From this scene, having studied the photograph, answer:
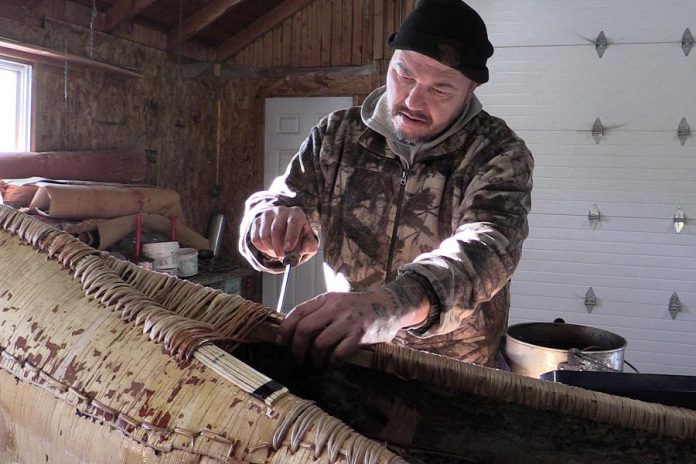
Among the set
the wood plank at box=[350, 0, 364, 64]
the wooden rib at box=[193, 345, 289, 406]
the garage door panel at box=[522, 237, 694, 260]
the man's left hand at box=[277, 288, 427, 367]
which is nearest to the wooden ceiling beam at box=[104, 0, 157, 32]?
the wood plank at box=[350, 0, 364, 64]

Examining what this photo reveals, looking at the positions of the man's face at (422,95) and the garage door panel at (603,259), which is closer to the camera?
the man's face at (422,95)

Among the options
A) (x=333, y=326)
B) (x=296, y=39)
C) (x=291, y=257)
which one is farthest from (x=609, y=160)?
(x=333, y=326)

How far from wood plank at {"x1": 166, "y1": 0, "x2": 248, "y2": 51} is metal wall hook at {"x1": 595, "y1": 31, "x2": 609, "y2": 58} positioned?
9.77ft

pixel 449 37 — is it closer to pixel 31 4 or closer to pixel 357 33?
pixel 31 4

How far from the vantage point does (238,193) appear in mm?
6383

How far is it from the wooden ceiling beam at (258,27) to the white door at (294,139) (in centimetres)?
66

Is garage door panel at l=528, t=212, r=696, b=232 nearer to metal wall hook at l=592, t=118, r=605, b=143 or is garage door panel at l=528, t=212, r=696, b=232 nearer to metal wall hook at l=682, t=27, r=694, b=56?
metal wall hook at l=592, t=118, r=605, b=143

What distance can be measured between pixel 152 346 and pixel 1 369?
0.22m

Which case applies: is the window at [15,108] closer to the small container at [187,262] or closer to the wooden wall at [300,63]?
the small container at [187,262]

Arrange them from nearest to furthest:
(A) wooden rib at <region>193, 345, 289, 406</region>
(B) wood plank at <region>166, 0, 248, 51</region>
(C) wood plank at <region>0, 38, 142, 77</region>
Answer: (A) wooden rib at <region>193, 345, 289, 406</region>
(C) wood plank at <region>0, 38, 142, 77</region>
(B) wood plank at <region>166, 0, 248, 51</region>

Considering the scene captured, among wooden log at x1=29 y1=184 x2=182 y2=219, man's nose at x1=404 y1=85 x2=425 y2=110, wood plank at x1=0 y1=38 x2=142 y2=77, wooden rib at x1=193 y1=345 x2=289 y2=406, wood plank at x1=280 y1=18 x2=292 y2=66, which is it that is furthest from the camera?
wood plank at x1=280 y1=18 x2=292 y2=66

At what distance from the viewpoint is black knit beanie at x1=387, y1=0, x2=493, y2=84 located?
1.52 m

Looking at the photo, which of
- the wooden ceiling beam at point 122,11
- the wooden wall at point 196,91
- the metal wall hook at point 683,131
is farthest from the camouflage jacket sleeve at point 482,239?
the wooden ceiling beam at point 122,11

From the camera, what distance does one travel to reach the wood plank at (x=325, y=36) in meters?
5.91
